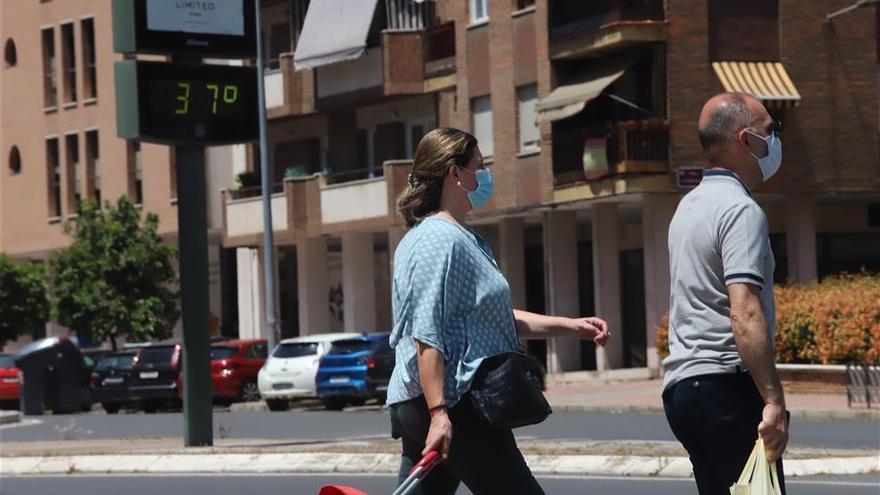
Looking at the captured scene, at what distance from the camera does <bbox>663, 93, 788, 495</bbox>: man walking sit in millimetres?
6652

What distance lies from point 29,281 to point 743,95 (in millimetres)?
54793

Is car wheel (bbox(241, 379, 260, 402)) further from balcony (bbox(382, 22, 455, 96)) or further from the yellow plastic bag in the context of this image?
the yellow plastic bag

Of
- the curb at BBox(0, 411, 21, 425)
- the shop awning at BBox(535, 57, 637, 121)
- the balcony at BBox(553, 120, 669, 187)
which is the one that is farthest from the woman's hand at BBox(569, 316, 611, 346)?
the shop awning at BBox(535, 57, 637, 121)

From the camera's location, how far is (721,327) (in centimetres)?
686

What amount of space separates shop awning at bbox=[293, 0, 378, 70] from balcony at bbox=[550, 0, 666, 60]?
6102 millimetres

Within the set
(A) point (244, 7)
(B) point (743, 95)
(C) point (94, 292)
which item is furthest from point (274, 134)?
(B) point (743, 95)

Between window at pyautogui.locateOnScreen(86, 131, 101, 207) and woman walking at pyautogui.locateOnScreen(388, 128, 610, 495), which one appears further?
window at pyautogui.locateOnScreen(86, 131, 101, 207)

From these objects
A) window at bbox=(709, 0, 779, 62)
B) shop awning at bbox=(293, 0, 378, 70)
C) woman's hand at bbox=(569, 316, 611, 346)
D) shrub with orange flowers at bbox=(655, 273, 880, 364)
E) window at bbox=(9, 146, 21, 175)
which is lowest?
shrub with orange flowers at bbox=(655, 273, 880, 364)

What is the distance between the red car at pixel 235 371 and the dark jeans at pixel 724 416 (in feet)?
114

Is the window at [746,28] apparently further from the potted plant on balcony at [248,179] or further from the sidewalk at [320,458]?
the sidewalk at [320,458]

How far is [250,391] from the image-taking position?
42469 millimetres

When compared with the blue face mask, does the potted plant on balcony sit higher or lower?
higher

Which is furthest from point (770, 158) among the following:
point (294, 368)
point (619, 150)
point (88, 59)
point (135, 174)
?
point (88, 59)

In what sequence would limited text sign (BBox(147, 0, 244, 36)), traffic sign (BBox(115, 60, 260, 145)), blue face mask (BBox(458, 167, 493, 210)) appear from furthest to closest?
limited text sign (BBox(147, 0, 244, 36)) < traffic sign (BBox(115, 60, 260, 145)) < blue face mask (BBox(458, 167, 493, 210))
